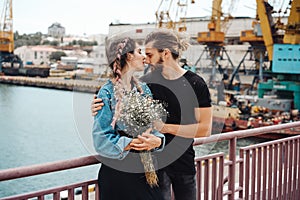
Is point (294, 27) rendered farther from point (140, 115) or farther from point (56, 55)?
point (56, 55)

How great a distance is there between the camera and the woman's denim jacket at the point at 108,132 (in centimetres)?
130

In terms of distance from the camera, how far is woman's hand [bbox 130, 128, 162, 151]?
4.33ft

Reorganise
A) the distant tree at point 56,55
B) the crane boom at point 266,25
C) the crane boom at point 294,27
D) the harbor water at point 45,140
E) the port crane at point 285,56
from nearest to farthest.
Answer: the harbor water at point 45,140, the crane boom at point 294,27, the port crane at point 285,56, the crane boom at point 266,25, the distant tree at point 56,55

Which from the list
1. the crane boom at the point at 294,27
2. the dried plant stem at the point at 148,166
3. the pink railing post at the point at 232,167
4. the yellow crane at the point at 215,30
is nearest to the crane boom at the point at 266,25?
the crane boom at the point at 294,27

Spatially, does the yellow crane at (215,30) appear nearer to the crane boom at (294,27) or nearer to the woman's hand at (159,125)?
the crane boom at (294,27)

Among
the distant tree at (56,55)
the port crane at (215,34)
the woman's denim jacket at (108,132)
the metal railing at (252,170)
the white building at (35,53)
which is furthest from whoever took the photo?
the white building at (35,53)

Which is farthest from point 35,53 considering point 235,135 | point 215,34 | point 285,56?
point 235,135

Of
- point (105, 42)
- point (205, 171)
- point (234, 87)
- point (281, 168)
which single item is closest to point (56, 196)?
point (105, 42)

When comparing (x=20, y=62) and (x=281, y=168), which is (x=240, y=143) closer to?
(x=281, y=168)

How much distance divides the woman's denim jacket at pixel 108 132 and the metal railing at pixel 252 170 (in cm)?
28

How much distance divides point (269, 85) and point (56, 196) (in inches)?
699

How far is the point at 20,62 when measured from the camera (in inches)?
1799

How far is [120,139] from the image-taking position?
1.31 m

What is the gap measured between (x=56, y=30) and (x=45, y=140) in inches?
1241
